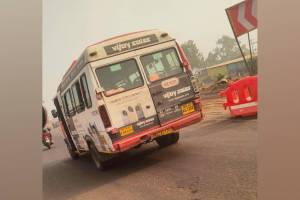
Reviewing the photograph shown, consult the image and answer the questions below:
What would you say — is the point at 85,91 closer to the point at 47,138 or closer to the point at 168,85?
the point at 47,138

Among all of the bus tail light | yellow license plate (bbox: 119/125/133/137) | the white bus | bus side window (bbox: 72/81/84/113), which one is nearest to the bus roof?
the white bus

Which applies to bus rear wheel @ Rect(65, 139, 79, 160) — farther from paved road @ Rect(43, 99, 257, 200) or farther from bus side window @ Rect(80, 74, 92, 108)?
bus side window @ Rect(80, 74, 92, 108)

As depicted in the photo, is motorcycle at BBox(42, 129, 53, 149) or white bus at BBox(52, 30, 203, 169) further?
motorcycle at BBox(42, 129, 53, 149)

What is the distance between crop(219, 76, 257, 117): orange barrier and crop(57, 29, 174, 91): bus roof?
1.69 feet

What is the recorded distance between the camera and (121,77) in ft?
7.77

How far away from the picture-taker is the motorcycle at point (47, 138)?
107 inches

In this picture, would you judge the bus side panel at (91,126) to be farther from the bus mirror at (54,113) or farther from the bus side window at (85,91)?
the bus mirror at (54,113)

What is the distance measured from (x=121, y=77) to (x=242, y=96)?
774 millimetres

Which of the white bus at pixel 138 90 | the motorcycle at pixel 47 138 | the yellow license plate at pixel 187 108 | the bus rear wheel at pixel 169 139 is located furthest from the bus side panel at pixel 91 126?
the yellow license plate at pixel 187 108

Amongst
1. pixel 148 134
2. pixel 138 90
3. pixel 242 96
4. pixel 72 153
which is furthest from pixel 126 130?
pixel 242 96

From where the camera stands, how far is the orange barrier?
6.45ft

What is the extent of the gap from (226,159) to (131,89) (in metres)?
0.72

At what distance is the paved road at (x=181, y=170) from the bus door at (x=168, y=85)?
14 centimetres
